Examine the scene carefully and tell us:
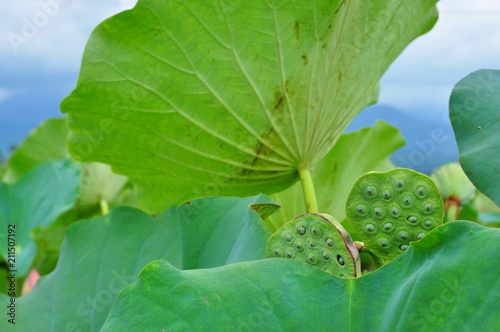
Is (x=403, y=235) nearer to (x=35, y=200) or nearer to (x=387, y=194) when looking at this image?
(x=387, y=194)

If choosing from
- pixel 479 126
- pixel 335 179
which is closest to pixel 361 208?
pixel 479 126

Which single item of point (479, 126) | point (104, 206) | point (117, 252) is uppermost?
point (479, 126)

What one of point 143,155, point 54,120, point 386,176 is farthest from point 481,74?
point 54,120

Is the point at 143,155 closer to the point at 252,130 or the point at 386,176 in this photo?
→ the point at 252,130

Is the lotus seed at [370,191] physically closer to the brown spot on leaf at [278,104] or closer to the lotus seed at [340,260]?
the lotus seed at [340,260]

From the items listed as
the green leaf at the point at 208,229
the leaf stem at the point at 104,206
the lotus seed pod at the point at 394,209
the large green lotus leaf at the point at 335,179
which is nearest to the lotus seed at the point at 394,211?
the lotus seed pod at the point at 394,209
